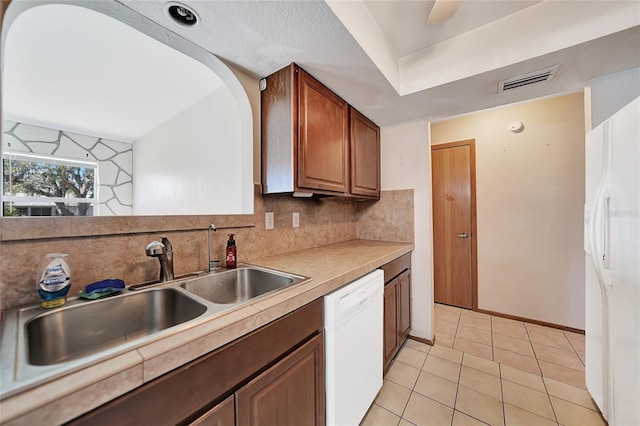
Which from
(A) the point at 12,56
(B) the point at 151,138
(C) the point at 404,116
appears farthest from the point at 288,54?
(B) the point at 151,138

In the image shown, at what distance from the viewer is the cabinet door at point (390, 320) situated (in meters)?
1.70

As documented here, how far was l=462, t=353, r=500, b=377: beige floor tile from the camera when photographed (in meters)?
1.83

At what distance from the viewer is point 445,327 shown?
2.53 metres

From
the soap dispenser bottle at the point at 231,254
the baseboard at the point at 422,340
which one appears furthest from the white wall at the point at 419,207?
the soap dispenser bottle at the point at 231,254

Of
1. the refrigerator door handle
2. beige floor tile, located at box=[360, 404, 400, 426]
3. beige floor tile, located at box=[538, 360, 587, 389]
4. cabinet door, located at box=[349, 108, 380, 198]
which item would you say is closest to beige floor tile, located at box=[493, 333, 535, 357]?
beige floor tile, located at box=[538, 360, 587, 389]

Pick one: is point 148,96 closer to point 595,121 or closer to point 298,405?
point 298,405

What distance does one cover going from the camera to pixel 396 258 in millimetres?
1922

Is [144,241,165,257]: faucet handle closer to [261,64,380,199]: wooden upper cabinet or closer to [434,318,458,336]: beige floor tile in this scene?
[261,64,380,199]: wooden upper cabinet

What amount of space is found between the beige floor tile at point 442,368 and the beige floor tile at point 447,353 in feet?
0.16

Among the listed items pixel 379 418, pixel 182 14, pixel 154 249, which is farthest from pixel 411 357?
pixel 182 14

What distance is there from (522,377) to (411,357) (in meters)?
0.77

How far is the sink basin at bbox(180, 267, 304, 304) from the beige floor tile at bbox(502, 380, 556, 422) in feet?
5.59

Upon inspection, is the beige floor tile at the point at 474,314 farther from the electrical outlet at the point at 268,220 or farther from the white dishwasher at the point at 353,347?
the electrical outlet at the point at 268,220

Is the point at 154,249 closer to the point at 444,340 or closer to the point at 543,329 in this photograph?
the point at 444,340
